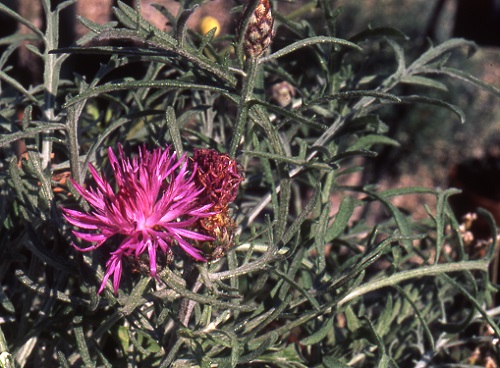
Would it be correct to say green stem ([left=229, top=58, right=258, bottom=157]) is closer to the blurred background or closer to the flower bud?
the flower bud

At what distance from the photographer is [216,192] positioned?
564 millimetres

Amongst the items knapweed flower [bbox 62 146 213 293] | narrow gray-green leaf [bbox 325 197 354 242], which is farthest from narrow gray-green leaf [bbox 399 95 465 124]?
knapweed flower [bbox 62 146 213 293]

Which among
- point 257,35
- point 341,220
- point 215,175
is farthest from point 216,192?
point 341,220

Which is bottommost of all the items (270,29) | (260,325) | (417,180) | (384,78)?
(417,180)

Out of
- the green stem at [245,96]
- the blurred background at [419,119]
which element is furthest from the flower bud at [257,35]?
the blurred background at [419,119]

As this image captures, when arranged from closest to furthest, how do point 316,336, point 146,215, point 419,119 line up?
point 146,215 → point 316,336 → point 419,119

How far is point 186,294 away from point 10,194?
26 cm

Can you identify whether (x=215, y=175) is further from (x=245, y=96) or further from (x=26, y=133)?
(x=26, y=133)

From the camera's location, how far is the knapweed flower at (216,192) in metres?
0.56

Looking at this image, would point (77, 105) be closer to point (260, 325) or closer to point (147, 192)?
point (147, 192)

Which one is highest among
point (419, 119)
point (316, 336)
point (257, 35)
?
point (257, 35)

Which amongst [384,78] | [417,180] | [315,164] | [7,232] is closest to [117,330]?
[7,232]

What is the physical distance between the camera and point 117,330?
27.6 inches

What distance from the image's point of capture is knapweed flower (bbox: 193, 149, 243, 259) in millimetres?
560
